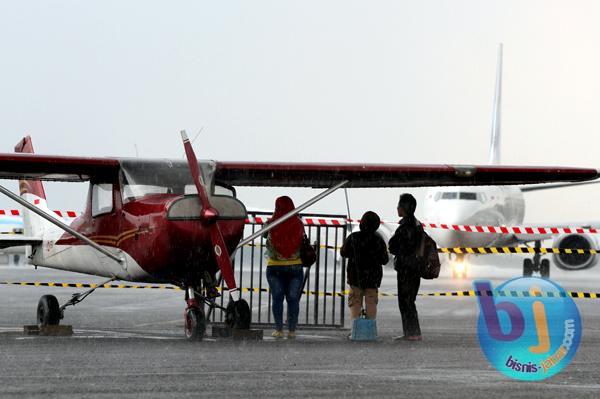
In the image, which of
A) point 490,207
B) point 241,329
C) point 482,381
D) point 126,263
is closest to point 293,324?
point 241,329

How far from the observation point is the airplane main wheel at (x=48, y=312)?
16.7m

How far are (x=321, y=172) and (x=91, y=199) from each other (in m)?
2.92

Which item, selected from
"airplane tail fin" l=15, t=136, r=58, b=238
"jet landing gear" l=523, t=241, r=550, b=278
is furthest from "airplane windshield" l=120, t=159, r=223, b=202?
"jet landing gear" l=523, t=241, r=550, b=278

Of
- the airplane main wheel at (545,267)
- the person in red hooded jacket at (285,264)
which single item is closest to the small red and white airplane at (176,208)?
the person in red hooded jacket at (285,264)

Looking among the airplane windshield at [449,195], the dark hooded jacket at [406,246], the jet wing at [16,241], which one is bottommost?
the airplane windshield at [449,195]

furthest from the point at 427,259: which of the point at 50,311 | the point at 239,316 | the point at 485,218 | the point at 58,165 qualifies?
the point at 485,218

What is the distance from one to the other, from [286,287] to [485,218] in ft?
76.8

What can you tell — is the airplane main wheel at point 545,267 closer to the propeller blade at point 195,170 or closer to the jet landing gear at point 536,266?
the jet landing gear at point 536,266

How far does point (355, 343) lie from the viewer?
15109 millimetres

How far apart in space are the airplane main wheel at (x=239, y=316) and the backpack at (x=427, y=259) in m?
2.12

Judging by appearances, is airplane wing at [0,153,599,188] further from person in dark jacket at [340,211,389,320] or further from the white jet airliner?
the white jet airliner

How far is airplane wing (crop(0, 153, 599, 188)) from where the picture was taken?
52.6ft

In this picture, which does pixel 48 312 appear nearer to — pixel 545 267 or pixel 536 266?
pixel 536 266

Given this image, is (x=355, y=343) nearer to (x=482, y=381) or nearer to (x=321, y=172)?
(x=321, y=172)
